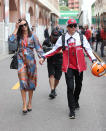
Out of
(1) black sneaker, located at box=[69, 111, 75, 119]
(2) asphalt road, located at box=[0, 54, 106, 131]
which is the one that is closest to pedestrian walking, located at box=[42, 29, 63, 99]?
(2) asphalt road, located at box=[0, 54, 106, 131]

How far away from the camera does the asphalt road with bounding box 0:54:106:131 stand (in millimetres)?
4935

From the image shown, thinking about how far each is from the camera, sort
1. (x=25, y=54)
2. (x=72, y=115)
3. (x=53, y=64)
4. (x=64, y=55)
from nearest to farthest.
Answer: (x=72, y=115)
(x=64, y=55)
(x=25, y=54)
(x=53, y=64)

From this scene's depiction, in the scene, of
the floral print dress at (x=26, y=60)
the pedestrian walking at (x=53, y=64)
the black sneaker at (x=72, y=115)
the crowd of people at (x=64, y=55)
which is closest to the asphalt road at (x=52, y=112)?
the black sneaker at (x=72, y=115)

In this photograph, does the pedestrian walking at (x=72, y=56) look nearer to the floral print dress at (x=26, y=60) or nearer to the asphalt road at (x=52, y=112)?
the asphalt road at (x=52, y=112)

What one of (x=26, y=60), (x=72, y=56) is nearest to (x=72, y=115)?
(x=72, y=56)

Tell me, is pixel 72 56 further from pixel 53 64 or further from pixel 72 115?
pixel 53 64

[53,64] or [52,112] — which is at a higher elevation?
[53,64]

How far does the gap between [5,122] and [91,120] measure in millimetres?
1404

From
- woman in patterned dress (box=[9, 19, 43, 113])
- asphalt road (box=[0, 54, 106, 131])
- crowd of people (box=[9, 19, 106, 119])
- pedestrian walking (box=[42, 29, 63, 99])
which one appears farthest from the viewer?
pedestrian walking (box=[42, 29, 63, 99])

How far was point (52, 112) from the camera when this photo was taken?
581 centimetres

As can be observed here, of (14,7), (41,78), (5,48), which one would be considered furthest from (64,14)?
(41,78)

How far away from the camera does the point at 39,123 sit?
5117mm

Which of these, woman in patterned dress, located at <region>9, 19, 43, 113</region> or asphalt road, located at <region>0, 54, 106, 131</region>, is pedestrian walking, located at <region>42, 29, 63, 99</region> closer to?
asphalt road, located at <region>0, 54, 106, 131</region>

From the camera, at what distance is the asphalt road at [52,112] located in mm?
4935
